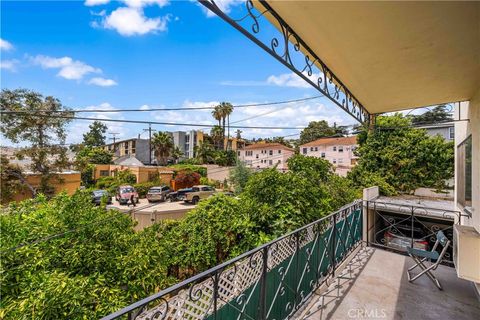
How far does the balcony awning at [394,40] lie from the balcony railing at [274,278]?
1692mm

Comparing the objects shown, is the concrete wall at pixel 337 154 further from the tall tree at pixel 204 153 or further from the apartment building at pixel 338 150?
the tall tree at pixel 204 153

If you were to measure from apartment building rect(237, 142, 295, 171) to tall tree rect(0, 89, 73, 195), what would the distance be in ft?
67.0

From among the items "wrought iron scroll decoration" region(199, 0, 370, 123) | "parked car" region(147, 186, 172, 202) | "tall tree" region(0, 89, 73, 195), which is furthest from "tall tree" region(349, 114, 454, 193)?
"tall tree" region(0, 89, 73, 195)

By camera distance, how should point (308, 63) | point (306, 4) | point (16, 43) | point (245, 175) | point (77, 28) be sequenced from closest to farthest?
point (306, 4)
point (308, 63)
point (16, 43)
point (77, 28)
point (245, 175)

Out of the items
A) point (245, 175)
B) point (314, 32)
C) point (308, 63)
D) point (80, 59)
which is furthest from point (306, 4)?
point (245, 175)

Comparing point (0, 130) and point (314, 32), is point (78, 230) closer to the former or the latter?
point (314, 32)

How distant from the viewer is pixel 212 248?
187 inches

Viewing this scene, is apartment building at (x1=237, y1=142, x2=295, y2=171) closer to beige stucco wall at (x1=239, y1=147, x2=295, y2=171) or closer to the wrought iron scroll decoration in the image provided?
beige stucco wall at (x1=239, y1=147, x2=295, y2=171)

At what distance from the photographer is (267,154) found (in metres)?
33.9

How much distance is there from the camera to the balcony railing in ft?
6.21

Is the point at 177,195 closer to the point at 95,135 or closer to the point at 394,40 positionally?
the point at 394,40

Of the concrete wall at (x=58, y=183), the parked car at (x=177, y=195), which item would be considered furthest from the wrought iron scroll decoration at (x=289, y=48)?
the parked car at (x=177, y=195)

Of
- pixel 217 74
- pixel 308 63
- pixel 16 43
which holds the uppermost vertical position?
pixel 217 74

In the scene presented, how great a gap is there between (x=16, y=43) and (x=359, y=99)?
4.92 metres
